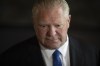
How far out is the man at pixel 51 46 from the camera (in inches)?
39.4


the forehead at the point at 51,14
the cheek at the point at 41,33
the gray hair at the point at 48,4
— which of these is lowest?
the cheek at the point at 41,33

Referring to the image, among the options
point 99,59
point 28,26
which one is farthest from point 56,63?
point 28,26

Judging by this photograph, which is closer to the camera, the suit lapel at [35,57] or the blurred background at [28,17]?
the suit lapel at [35,57]

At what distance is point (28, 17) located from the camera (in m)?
1.39

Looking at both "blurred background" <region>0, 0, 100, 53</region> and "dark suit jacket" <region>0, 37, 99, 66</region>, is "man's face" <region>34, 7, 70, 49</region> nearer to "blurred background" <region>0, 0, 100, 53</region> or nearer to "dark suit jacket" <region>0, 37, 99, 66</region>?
"dark suit jacket" <region>0, 37, 99, 66</region>

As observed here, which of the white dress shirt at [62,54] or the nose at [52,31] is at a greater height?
the nose at [52,31]

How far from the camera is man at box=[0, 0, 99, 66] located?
1002 mm

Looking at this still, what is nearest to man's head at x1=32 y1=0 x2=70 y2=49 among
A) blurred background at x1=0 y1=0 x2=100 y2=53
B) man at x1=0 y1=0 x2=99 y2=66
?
man at x1=0 y1=0 x2=99 y2=66

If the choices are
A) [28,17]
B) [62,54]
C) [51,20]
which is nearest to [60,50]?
[62,54]

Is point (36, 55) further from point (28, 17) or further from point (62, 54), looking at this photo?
point (28, 17)

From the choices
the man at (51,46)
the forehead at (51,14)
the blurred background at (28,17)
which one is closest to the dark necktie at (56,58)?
the man at (51,46)

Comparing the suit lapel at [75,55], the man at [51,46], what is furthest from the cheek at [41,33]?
the suit lapel at [75,55]

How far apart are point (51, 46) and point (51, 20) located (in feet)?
0.34

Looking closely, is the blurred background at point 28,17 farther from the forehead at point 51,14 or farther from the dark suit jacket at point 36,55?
the forehead at point 51,14
